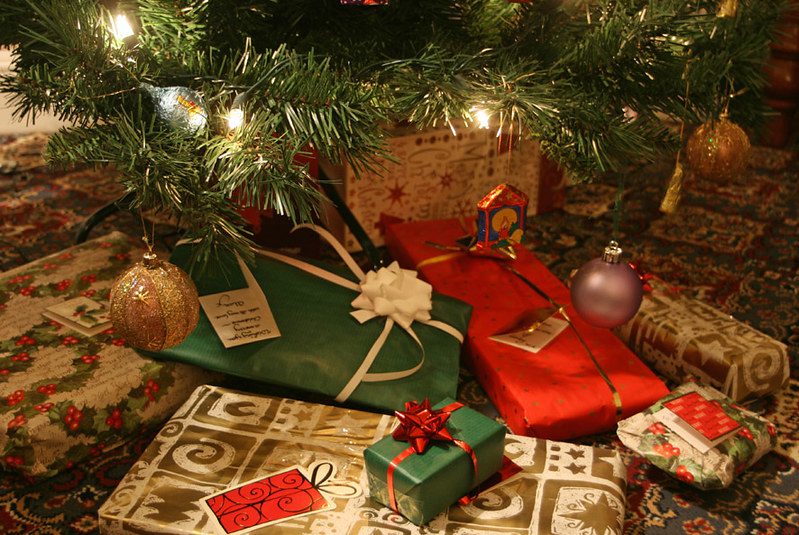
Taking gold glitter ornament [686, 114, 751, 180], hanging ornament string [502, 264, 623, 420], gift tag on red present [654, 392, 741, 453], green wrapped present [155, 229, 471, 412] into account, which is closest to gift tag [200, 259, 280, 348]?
green wrapped present [155, 229, 471, 412]

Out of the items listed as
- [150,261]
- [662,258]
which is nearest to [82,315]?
[150,261]

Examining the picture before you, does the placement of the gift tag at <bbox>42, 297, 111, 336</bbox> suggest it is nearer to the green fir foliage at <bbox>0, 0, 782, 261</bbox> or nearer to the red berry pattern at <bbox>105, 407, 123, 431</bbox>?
the red berry pattern at <bbox>105, 407, 123, 431</bbox>

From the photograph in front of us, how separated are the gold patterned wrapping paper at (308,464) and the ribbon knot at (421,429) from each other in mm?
81

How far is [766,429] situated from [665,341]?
212 mm

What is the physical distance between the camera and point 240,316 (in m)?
1.13

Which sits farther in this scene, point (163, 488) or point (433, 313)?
point (433, 313)

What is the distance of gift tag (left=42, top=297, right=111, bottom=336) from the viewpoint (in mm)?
1166

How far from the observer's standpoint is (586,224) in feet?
5.76

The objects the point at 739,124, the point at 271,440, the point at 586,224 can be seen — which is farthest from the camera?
the point at 586,224

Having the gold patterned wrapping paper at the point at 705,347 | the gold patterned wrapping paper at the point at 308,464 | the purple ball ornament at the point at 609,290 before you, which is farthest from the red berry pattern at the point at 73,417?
the gold patterned wrapping paper at the point at 705,347

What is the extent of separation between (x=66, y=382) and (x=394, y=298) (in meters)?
0.49

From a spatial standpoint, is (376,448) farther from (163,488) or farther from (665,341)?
(665,341)

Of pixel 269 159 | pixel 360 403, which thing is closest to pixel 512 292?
pixel 360 403

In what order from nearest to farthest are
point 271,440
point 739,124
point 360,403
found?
point 271,440 → point 360,403 → point 739,124
